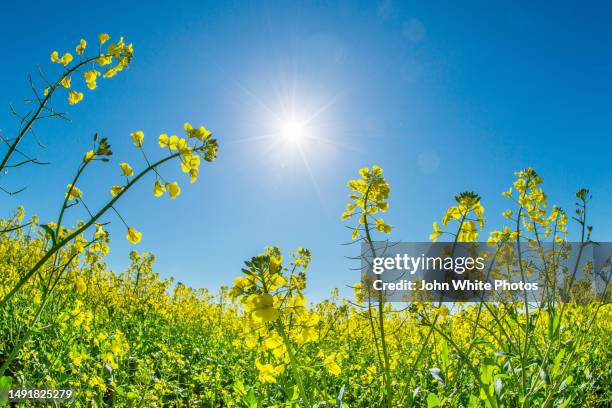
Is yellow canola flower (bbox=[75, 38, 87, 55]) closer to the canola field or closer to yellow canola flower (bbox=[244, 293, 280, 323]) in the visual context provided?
the canola field

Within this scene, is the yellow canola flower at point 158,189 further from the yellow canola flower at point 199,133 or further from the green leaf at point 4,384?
the green leaf at point 4,384

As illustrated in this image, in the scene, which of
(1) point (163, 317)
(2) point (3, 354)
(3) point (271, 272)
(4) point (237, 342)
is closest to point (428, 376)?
(4) point (237, 342)

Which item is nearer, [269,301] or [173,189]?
[269,301]

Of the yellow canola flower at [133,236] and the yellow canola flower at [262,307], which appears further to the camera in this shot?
the yellow canola flower at [133,236]

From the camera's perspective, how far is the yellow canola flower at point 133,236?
199 cm

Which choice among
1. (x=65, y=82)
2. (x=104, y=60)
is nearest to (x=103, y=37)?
(x=104, y=60)

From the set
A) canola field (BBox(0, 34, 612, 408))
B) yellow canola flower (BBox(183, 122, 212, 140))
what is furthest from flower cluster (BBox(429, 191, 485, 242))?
yellow canola flower (BBox(183, 122, 212, 140))

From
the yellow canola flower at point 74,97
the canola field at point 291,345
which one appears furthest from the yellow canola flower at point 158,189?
the yellow canola flower at point 74,97

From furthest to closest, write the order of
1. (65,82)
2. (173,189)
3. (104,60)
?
1. (104,60)
2. (65,82)
3. (173,189)

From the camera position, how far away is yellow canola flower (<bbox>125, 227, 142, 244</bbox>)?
1990 millimetres

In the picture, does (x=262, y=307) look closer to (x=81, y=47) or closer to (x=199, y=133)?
(x=199, y=133)

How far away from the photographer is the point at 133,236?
2.01 meters

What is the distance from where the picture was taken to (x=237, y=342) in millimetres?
5297

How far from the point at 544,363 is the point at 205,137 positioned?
2176mm
